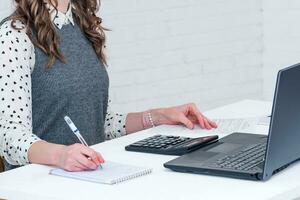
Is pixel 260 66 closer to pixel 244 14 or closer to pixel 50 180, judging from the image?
pixel 244 14

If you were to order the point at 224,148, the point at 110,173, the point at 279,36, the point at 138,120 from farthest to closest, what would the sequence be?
the point at 279,36
the point at 138,120
the point at 224,148
the point at 110,173

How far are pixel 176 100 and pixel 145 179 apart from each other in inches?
75.5

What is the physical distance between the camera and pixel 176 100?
3.68m

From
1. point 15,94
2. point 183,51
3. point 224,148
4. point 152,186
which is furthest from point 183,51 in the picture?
point 152,186

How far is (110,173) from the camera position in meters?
1.80

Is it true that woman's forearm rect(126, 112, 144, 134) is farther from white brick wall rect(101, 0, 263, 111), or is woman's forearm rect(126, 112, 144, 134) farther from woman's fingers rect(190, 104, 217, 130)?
white brick wall rect(101, 0, 263, 111)

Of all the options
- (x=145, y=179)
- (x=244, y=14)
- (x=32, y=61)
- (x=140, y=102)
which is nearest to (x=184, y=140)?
(x=145, y=179)

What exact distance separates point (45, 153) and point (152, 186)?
0.37m

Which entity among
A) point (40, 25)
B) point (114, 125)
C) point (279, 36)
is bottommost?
point (114, 125)

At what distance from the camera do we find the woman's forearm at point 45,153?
1920 millimetres

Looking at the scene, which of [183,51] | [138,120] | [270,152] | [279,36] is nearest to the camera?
→ [270,152]

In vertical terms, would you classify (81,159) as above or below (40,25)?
below

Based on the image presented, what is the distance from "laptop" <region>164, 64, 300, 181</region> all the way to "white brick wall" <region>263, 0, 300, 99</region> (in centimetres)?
201

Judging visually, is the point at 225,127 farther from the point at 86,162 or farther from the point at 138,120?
the point at 86,162
